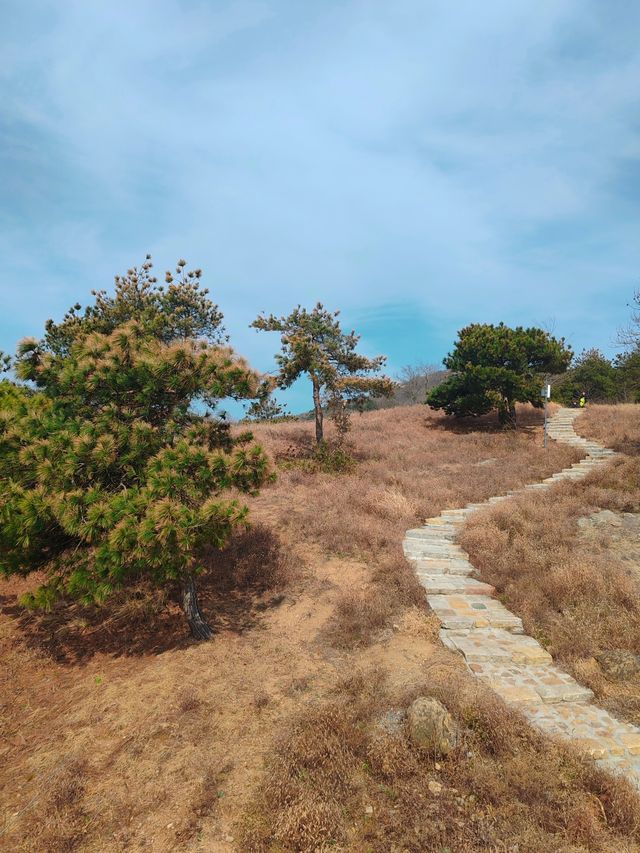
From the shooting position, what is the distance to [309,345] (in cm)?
1825

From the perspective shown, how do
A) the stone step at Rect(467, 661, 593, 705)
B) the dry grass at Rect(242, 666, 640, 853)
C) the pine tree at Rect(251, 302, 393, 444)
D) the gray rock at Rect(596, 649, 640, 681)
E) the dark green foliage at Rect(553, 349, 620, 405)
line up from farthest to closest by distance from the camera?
the dark green foliage at Rect(553, 349, 620, 405), the pine tree at Rect(251, 302, 393, 444), the gray rock at Rect(596, 649, 640, 681), the stone step at Rect(467, 661, 593, 705), the dry grass at Rect(242, 666, 640, 853)

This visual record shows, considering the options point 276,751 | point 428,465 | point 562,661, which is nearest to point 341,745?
point 276,751

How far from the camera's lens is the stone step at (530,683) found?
5.18 meters

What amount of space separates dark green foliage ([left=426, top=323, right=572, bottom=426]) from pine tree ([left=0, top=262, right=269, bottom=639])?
64.5ft

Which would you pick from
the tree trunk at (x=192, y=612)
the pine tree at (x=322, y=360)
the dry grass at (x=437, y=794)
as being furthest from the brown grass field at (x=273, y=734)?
the pine tree at (x=322, y=360)

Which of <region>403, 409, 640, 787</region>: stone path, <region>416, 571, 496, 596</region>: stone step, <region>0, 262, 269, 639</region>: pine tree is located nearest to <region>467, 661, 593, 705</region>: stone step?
<region>403, 409, 640, 787</region>: stone path

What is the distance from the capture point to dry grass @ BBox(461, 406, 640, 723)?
5.96m

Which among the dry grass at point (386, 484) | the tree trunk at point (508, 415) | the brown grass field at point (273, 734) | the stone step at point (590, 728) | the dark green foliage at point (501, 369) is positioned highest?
the dark green foliage at point (501, 369)

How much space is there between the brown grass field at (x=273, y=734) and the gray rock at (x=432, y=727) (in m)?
0.12

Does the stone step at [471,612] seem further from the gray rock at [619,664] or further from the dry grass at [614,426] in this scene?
the dry grass at [614,426]

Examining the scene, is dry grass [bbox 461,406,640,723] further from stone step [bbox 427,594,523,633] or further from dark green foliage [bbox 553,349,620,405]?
dark green foliage [bbox 553,349,620,405]

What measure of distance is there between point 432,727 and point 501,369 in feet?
71.1

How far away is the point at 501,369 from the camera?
2355cm

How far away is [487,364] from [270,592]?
20086mm
